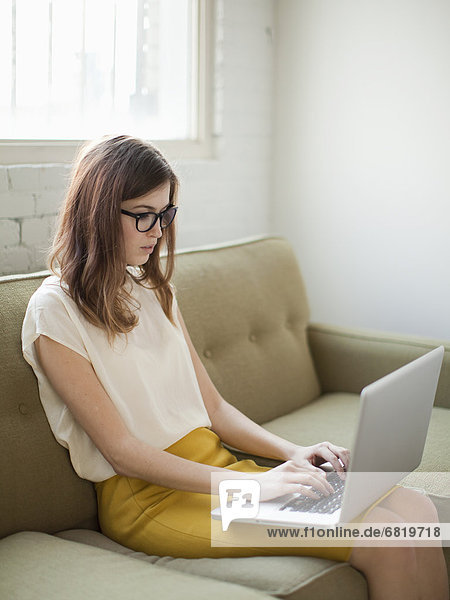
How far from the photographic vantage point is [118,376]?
1.63 m

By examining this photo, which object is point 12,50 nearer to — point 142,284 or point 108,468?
point 142,284

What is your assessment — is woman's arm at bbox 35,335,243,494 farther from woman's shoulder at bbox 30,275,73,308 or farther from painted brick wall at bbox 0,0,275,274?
painted brick wall at bbox 0,0,275,274

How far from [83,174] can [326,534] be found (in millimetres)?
882

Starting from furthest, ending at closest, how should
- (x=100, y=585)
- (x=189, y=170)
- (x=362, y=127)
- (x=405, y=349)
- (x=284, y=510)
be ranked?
(x=362, y=127)
(x=189, y=170)
(x=405, y=349)
(x=284, y=510)
(x=100, y=585)

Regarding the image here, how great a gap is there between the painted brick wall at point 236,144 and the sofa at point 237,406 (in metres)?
0.36

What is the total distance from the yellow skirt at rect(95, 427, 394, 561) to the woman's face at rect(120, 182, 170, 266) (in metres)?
0.41

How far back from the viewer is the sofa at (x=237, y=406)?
4.52ft

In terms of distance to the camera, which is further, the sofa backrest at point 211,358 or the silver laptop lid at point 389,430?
the sofa backrest at point 211,358

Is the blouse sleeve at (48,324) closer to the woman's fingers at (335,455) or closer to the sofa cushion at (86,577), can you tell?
the sofa cushion at (86,577)

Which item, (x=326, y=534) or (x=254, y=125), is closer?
(x=326, y=534)

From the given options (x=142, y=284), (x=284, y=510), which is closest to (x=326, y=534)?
(x=284, y=510)

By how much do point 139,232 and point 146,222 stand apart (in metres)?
0.03

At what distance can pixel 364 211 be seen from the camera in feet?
9.89

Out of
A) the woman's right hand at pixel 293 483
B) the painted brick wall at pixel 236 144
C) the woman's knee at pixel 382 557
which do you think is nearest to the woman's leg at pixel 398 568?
the woman's knee at pixel 382 557
